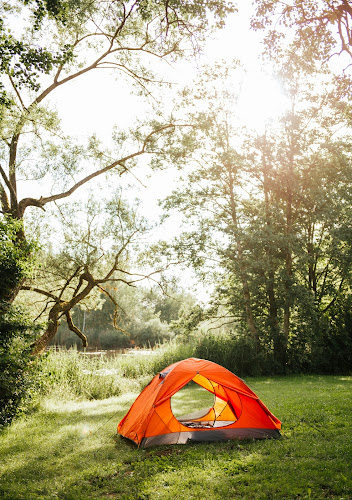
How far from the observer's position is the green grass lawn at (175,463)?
3.96 meters

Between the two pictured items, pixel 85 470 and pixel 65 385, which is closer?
pixel 85 470

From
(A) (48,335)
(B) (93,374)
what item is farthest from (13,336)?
(B) (93,374)

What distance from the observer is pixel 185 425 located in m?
6.32

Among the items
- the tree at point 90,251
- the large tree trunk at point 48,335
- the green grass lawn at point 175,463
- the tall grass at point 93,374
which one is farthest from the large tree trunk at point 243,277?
the green grass lawn at point 175,463

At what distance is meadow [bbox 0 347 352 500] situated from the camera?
3.97m

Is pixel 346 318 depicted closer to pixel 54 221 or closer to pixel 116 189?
pixel 116 189

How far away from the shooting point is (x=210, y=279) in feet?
52.7

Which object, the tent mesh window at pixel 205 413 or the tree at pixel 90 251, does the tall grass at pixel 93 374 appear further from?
the tent mesh window at pixel 205 413

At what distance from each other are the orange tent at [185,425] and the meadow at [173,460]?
0.67 ft

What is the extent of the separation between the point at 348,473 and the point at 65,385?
27.3 feet

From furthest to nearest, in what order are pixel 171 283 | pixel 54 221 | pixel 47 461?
1. pixel 171 283
2. pixel 54 221
3. pixel 47 461

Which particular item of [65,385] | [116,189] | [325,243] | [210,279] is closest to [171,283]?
[210,279]

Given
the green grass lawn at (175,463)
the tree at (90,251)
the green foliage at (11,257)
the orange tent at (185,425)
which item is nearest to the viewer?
the green grass lawn at (175,463)

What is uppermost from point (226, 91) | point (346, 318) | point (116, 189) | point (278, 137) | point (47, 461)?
point (226, 91)
